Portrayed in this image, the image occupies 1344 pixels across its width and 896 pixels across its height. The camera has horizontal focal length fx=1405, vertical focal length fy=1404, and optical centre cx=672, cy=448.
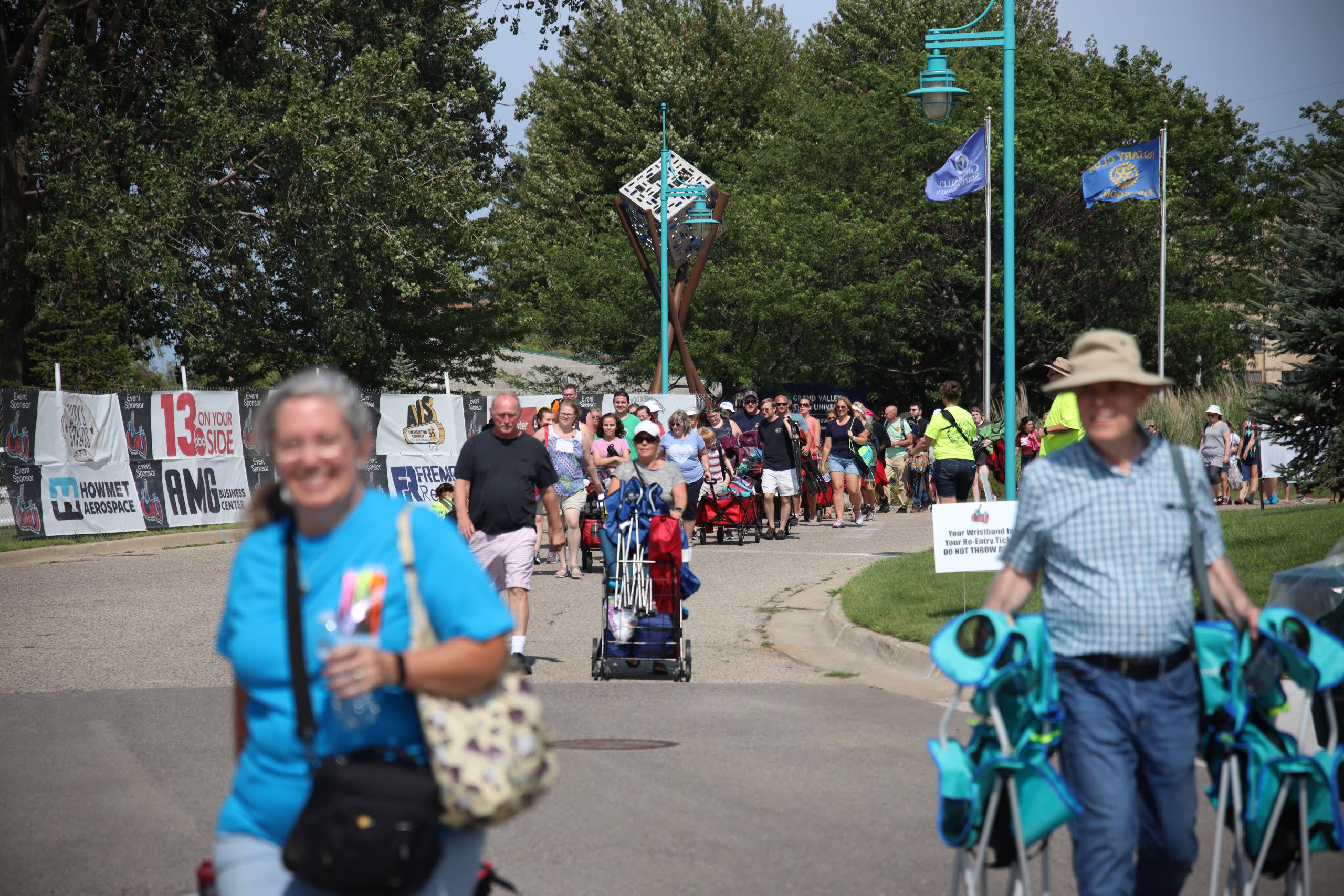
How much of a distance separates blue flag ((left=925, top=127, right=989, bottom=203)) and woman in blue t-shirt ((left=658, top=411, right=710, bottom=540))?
44.1ft

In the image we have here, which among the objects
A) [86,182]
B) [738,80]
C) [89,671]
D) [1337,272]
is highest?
[738,80]

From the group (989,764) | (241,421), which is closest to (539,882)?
(989,764)

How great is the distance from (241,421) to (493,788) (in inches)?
816

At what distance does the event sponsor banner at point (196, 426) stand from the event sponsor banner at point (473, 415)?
452 centimetres

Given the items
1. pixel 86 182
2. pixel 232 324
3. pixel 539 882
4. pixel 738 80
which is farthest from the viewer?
pixel 738 80

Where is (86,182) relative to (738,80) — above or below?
below

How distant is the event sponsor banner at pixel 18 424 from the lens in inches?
752

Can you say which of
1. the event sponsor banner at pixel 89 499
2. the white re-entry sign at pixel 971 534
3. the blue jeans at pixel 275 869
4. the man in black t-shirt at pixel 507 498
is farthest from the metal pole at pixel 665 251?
the blue jeans at pixel 275 869

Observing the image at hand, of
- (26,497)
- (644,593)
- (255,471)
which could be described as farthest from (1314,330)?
(26,497)

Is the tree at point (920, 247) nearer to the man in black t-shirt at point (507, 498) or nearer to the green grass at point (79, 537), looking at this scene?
the green grass at point (79, 537)

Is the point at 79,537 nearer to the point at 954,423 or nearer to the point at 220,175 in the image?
the point at 220,175

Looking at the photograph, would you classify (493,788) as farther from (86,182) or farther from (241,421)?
(86,182)

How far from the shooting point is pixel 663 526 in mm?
10078

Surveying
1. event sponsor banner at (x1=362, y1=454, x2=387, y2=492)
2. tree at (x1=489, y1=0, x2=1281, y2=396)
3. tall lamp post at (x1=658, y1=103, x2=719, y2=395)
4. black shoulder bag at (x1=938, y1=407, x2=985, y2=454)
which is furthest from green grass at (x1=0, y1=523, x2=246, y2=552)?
tree at (x1=489, y1=0, x2=1281, y2=396)
